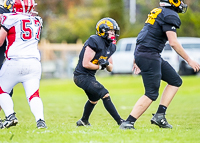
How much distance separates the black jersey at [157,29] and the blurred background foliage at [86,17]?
25610mm

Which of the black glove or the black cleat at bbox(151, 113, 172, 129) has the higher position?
the black glove

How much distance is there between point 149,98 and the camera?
5.88 metres

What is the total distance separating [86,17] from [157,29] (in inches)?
1479

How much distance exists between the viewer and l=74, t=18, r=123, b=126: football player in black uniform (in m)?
6.34

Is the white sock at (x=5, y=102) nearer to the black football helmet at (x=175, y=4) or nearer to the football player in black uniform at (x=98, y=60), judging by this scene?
the football player in black uniform at (x=98, y=60)

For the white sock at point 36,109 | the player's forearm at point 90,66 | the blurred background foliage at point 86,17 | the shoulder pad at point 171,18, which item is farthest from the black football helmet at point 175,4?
the blurred background foliage at point 86,17

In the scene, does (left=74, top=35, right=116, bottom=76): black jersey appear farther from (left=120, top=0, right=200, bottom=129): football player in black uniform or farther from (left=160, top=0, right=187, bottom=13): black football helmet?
(left=160, top=0, right=187, bottom=13): black football helmet

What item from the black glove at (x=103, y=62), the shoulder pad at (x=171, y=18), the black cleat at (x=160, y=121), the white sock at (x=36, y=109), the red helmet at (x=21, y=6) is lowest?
the black cleat at (x=160, y=121)

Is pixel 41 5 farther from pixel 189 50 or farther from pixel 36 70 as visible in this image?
pixel 36 70

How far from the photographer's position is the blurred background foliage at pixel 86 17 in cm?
3362

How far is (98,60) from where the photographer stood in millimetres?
6441

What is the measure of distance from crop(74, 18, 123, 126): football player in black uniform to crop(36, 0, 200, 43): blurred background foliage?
2529 centimetres

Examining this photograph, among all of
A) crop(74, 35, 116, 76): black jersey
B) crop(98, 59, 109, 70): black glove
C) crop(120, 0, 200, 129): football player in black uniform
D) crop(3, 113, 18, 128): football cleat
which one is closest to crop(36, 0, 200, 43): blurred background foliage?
crop(74, 35, 116, 76): black jersey

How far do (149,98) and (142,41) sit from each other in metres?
0.83
